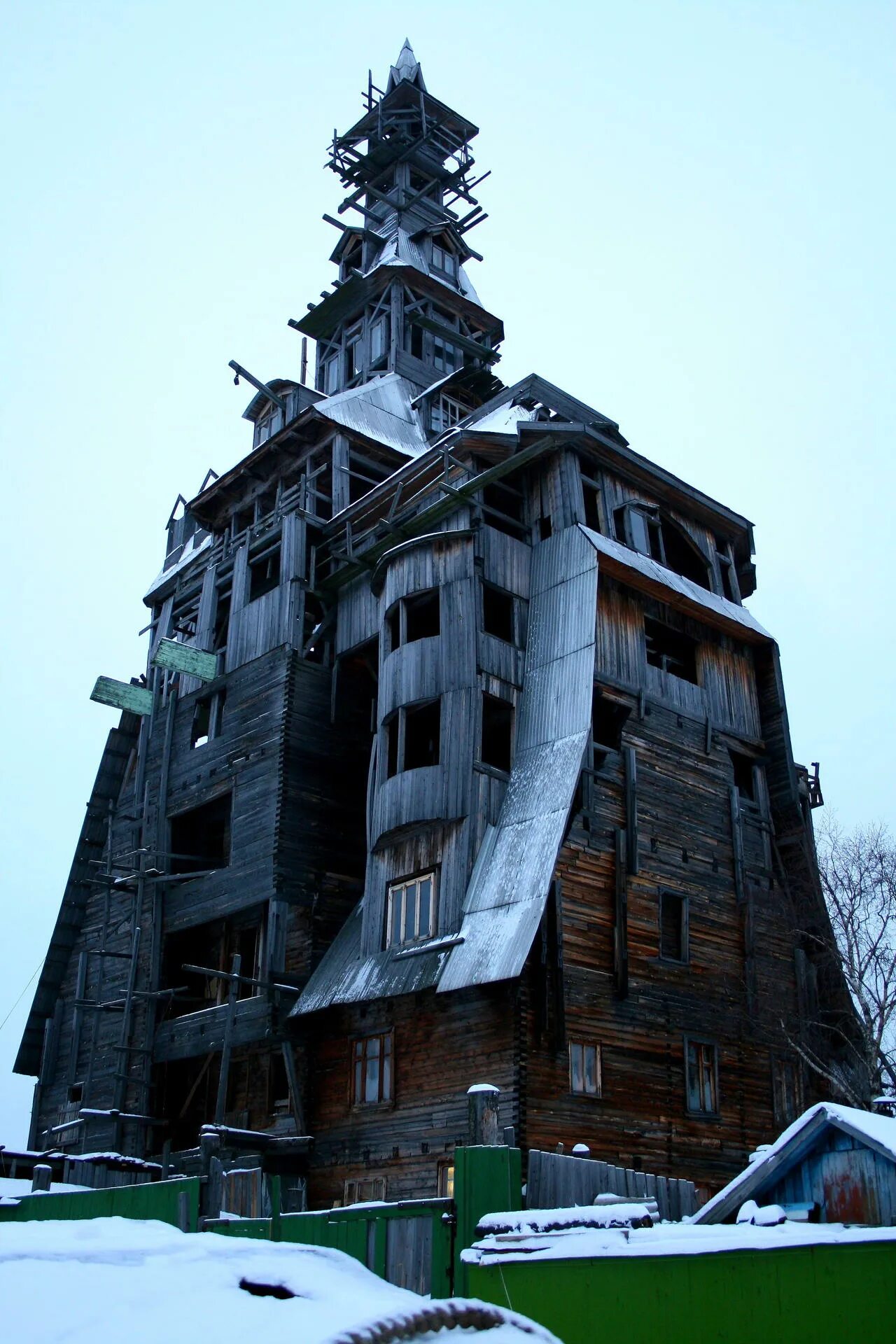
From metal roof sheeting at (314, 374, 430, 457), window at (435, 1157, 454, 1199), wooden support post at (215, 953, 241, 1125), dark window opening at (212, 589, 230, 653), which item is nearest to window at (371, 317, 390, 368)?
metal roof sheeting at (314, 374, 430, 457)

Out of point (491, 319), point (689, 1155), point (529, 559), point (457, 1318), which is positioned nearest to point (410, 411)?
point (491, 319)

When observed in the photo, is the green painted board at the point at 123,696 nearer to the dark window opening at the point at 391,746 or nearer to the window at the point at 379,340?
the dark window opening at the point at 391,746

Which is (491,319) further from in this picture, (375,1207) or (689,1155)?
(375,1207)

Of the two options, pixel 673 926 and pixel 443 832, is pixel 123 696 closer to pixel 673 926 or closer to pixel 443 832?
pixel 443 832

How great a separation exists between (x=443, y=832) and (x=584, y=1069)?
19.8ft

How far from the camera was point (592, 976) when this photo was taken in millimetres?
26844

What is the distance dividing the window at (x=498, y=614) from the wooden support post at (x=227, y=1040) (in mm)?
10833

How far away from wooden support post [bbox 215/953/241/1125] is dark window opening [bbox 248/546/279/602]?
12.5 metres

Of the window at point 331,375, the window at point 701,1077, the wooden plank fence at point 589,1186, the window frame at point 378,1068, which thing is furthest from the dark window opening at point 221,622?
the wooden plank fence at point 589,1186

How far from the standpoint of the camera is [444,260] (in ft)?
186

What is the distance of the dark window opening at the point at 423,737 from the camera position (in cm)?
3142

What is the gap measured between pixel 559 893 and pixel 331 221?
3985cm

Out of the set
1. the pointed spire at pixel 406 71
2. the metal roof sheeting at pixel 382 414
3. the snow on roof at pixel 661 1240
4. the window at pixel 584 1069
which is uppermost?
the pointed spire at pixel 406 71

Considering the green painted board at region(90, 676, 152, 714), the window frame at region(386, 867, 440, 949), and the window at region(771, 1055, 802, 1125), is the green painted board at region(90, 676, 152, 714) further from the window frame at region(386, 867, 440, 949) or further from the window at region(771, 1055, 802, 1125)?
A: the window at region(771, 1055, 802, 1125)
